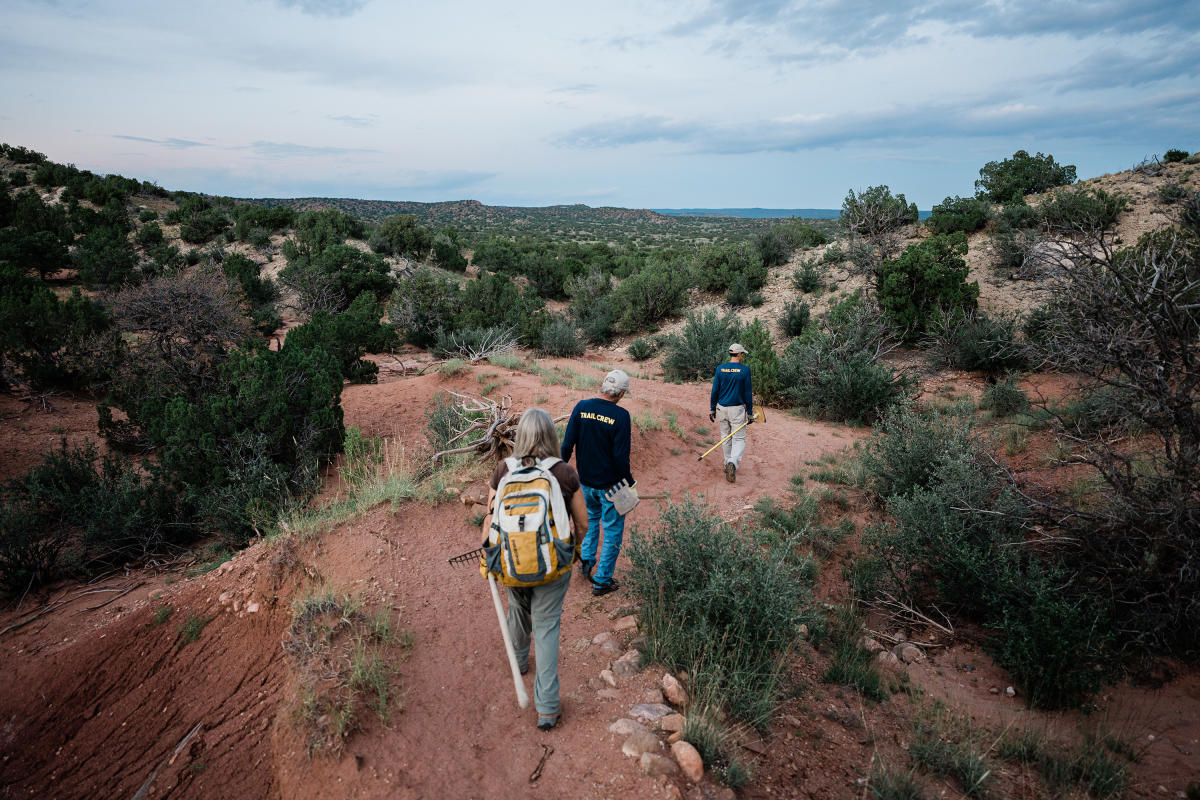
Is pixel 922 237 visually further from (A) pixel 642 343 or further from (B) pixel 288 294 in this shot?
(B) pixel 288 294

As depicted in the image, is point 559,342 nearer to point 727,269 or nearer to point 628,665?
point 727,269

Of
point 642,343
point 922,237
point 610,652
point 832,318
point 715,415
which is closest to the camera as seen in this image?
point 610,652

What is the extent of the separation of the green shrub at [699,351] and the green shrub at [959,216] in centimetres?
1040

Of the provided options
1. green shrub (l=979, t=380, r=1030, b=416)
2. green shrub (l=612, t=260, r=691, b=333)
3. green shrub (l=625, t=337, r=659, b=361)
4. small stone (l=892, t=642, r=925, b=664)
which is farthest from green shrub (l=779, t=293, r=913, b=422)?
green shrub (l=612, t=260, r=691, b=333)

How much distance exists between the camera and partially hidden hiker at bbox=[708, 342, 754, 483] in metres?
7.75

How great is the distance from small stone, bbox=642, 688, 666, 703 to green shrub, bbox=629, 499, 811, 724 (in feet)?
0.76

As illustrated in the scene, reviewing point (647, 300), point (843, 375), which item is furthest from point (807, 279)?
point (843, 375)

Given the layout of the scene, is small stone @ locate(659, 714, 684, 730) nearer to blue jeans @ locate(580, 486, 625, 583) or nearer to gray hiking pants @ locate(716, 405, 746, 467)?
blue jeans @ locate(580, 486, 625, 583)

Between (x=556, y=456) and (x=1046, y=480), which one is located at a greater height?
(x=556, y=456)

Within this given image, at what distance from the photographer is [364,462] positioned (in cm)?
827

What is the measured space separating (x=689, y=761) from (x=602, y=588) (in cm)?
204

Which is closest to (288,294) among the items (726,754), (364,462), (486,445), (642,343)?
(642,343)

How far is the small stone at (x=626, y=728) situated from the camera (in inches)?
124

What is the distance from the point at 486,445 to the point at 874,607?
193 inches
